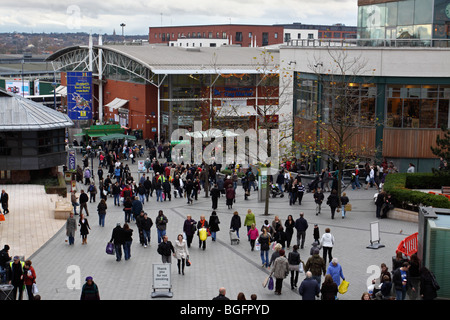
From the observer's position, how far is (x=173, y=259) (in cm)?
1975

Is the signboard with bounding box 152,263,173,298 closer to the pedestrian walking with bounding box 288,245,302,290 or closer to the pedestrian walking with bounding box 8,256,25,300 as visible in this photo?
the pedestrian walking with bounding box 288,245,302,290

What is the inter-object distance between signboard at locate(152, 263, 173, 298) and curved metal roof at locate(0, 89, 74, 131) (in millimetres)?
20699

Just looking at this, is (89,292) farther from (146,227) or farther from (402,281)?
(146,227)

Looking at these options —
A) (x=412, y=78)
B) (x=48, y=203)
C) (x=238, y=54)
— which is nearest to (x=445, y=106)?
(x=412, y=78)

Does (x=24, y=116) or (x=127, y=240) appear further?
(x=24, y=116)

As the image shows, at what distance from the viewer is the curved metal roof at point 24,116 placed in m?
34.3

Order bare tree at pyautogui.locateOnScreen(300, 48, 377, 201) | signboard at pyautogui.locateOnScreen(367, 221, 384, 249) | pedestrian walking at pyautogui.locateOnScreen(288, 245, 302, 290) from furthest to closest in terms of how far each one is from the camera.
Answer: bare tree at pyautogui.locateOnScreen(300, 48, 377, 201) < signboard at pyautogui.locateOnScreen(367, 221, 384, 249) < pedestrian walking at pyautogui.locateOnScreen(288, 245, 302, 290)

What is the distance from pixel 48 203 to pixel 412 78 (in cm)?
2022

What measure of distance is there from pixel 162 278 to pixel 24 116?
21683 millimetres

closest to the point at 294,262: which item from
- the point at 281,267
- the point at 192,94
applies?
the point at 281,267

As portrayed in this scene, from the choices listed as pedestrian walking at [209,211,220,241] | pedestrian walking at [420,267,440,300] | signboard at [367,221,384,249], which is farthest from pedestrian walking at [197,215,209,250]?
pedestrian walking at [420,267,440,300]

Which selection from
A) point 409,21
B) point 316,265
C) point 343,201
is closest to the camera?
point 316,265

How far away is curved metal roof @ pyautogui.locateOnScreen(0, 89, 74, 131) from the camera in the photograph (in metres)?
34.3

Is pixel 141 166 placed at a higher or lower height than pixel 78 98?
lower
